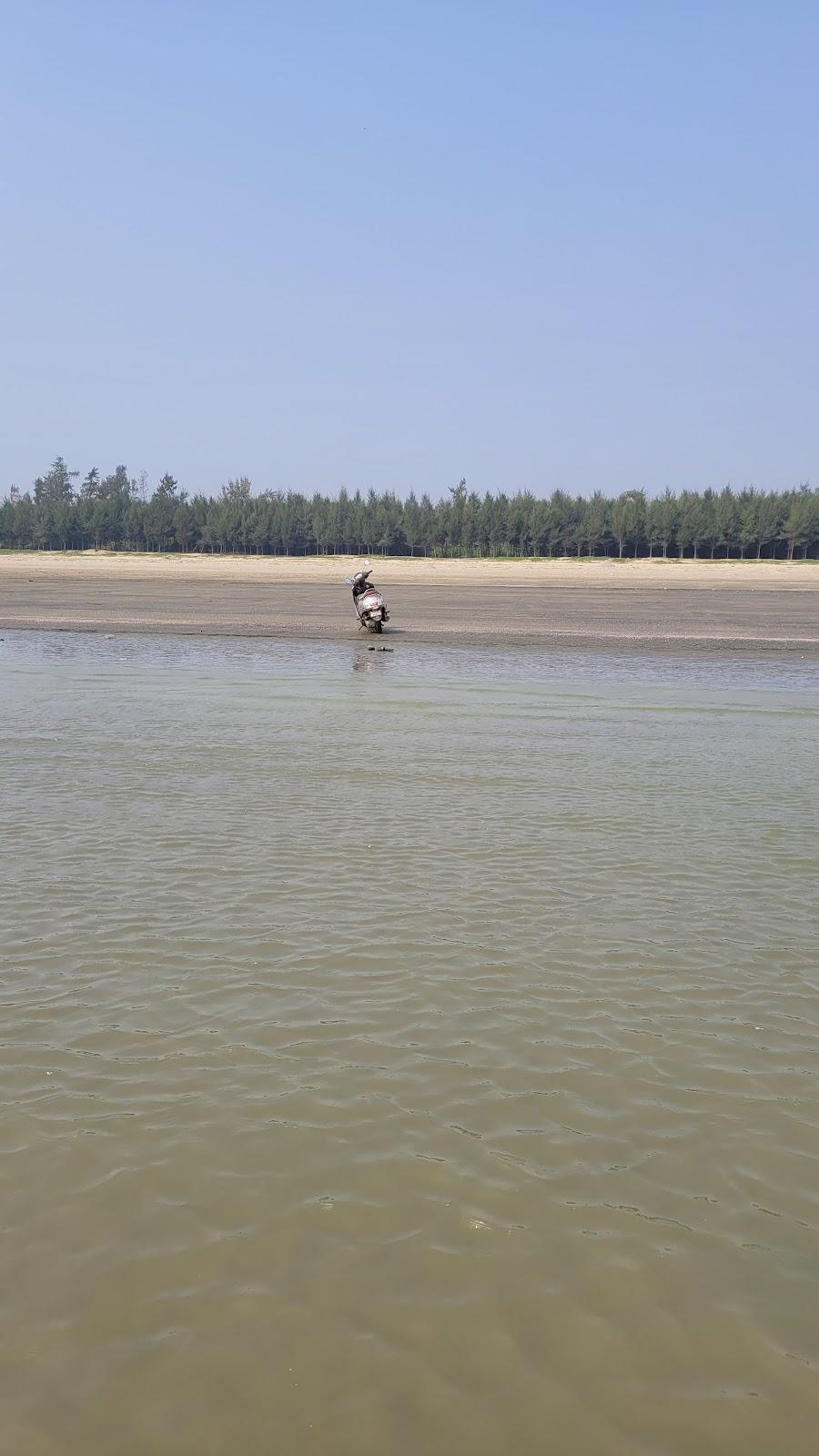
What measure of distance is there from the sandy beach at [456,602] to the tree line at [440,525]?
3688 centimetres

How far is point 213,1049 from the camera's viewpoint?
4.65 metres

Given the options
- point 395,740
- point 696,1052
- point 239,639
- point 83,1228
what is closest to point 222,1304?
point 83,1228

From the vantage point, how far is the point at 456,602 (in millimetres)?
39844

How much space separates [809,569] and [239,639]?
4827 cm

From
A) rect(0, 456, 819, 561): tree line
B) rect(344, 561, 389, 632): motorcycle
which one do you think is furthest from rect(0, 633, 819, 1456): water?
rect(0, 456, 819, 561): tree line

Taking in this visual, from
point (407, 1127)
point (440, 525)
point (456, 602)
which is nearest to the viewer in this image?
point (407, 1127)

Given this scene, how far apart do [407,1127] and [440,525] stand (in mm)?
110797

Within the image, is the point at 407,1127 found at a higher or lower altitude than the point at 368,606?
lower

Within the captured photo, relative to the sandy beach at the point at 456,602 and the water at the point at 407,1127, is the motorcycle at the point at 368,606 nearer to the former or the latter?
the sandy beach at the point at 456,602

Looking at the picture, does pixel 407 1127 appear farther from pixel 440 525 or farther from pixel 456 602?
pixel 440 525

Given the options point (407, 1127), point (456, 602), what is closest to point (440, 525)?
point (456, 602)

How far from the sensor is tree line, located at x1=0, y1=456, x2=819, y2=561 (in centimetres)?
10262

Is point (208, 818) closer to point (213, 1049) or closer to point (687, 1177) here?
point (213, 1049)

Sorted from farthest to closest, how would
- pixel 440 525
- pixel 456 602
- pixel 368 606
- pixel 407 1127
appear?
pixel 440 525
pixel 456 602
pixel 368 606
pixel 407 1127
